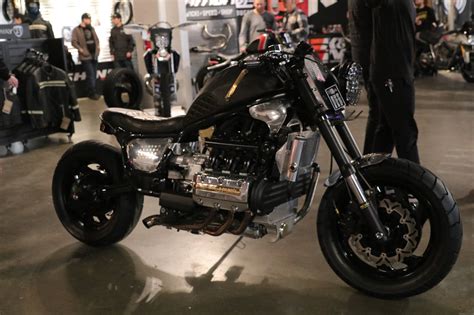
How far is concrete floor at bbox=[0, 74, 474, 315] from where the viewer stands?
2.58m

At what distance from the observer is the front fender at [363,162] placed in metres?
2.53

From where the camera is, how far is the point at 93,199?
3.29 metres

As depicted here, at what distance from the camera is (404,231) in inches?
99.3

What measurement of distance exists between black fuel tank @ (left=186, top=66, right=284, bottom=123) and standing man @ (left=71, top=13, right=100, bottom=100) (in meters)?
8.12

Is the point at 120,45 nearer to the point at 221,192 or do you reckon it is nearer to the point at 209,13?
the point at 209,13

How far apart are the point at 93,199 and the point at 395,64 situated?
6.60 ft

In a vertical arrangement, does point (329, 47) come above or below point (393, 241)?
above

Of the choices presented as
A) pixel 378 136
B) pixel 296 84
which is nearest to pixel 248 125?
pixel 296 84

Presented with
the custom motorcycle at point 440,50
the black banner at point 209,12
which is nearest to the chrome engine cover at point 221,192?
the black banner at point 209,12

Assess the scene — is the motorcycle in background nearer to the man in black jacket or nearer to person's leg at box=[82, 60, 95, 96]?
the man in black jacket

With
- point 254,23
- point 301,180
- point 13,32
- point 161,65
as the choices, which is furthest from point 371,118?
point 254,23

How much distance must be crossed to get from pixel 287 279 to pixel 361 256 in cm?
40

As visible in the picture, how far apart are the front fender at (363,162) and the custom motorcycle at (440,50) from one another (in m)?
8.60

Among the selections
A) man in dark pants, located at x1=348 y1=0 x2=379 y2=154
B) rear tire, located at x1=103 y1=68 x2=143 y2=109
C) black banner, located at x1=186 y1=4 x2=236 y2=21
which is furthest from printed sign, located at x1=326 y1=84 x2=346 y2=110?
black banner, located at x1=186 y1=4 x2=236 y2=21
